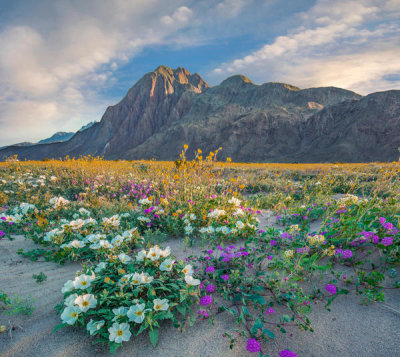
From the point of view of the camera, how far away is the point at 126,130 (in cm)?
8356

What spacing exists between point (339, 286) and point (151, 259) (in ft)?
6.36

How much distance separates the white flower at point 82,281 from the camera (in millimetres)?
1845

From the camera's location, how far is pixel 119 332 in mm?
1559

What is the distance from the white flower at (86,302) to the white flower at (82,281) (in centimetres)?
13

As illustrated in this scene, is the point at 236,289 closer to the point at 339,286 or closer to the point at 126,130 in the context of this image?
the point at 339,286

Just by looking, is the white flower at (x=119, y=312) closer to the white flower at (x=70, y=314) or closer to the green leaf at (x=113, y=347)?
the green leaf at (x=113, y=347)

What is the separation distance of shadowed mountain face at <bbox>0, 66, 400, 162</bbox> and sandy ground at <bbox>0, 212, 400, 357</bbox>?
140ft

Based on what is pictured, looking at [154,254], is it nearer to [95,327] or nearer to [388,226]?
[95,327]

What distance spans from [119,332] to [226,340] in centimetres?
82

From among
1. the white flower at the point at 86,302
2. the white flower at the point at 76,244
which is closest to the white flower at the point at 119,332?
the white flower at the point at 86,302

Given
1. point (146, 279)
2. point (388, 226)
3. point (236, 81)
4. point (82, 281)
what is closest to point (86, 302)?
point (82, 281)

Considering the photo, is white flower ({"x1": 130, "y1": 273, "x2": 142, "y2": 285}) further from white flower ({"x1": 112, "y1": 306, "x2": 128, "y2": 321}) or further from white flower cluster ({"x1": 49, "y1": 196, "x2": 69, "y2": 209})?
white flower cluster ({"x1": 49, "y1": 196, "x2": 69, "y2": 209})

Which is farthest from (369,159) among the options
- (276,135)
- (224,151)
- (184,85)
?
(184,85)

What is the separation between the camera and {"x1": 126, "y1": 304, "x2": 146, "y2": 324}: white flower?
5.27 ft
